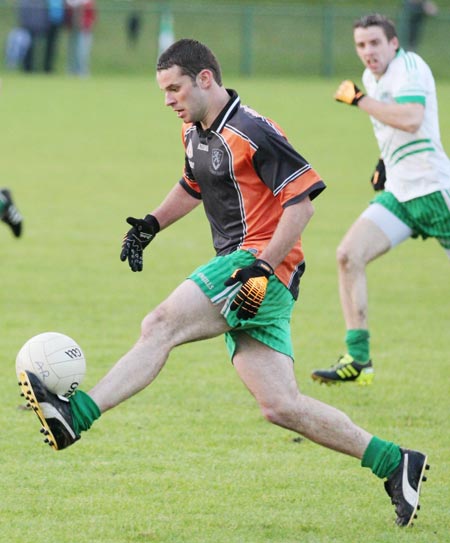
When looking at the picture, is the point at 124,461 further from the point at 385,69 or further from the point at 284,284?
the point at 385,69

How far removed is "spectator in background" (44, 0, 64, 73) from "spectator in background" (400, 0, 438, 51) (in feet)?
33.1

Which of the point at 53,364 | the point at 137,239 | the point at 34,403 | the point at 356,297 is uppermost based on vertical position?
the point at 137,239

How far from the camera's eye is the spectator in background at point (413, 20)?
122 feet

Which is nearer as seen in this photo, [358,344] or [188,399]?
[188,399]

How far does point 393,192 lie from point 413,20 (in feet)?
99.0

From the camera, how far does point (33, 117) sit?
2573 cm

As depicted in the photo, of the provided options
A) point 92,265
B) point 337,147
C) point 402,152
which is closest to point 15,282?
point 92,265

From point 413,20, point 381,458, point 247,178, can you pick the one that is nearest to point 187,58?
point 247,178

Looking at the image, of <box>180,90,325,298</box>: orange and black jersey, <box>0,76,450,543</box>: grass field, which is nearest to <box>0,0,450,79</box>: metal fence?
<box>0,76,450,543</box>: grass field

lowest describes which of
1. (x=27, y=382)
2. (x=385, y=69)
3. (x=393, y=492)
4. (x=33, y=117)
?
(x=33, y=117)

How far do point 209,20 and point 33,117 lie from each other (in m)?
12.8

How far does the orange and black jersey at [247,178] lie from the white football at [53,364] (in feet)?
2.84

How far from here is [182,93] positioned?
5395 mm

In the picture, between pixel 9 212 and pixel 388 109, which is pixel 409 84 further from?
pixel 9 212
